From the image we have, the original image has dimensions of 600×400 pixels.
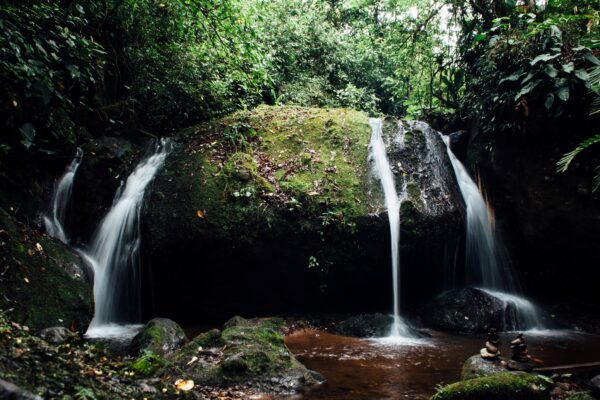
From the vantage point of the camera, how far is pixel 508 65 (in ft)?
27.5

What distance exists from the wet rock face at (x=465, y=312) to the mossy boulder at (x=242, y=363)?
12.3ft

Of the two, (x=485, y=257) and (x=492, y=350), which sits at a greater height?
(x=485, y=257)

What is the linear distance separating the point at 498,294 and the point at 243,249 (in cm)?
534

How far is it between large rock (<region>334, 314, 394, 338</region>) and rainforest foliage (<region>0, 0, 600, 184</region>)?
464 centimetres

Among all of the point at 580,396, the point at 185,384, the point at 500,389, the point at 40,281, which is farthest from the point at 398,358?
the point at 40,281

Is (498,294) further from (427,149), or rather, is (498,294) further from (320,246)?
(320,246)

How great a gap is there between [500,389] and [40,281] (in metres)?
5.32

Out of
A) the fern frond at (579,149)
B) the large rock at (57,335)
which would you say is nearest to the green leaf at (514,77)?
the fern frond at (579,149)

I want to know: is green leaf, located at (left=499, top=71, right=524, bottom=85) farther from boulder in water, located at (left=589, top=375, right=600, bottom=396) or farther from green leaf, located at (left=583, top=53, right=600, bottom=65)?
boulder in water, located at (left=589, top=375, right=600, bottom=396)

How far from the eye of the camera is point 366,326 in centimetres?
669

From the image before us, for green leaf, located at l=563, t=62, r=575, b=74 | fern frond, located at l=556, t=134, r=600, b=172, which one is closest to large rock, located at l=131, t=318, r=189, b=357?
fern frond, located at l=556, t=134, r=600, b=172

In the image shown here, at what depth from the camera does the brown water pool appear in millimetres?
4098

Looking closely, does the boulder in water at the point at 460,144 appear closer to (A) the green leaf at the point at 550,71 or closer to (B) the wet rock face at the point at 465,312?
(A) the green leaf at the point at 550,71

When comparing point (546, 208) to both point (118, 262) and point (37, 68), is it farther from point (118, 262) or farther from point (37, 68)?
point (37, 68)
